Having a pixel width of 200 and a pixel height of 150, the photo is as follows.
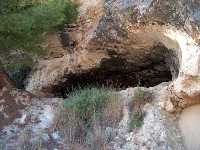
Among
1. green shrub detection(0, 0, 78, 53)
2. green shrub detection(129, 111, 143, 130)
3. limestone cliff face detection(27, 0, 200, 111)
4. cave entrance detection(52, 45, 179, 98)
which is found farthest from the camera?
cave entrance detection(52, 45, 179, 98)

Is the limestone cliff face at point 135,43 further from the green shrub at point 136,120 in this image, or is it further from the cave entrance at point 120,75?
the green shrub at point 136,120

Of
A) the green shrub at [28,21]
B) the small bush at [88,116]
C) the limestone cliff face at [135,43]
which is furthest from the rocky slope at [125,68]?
the green shrub at [28,21]

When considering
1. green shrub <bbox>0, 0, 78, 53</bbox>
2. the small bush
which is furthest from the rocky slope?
green shrub <bbox>0, 0, 78, 53</bbox>

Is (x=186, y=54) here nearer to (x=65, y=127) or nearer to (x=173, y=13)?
(x=173, y=13)

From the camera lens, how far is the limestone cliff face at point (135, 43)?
861 centimetres

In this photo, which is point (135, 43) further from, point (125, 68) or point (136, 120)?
point (136, 120)

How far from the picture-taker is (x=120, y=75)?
12.1m

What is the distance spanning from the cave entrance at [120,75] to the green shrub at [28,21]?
160 cm

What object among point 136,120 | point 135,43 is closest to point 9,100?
point 136,120

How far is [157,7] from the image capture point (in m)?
9.04

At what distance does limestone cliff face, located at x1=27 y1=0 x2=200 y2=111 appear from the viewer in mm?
8609

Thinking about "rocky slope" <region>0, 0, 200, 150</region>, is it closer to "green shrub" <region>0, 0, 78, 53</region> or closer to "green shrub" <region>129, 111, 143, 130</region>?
"green shrub" <region>129, 111, 143, 130</region>

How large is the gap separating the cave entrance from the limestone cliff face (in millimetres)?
26

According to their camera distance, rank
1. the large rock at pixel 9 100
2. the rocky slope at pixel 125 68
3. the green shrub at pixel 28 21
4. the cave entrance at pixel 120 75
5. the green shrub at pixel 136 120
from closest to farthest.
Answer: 1. the rocky slope at pixel 125 68
2. the green shrub at pixel 136 120
3. the green shrub at pixel 28 21
4. the large rock at pixel 9 100
5. the cave entrance at pixel 120 75
